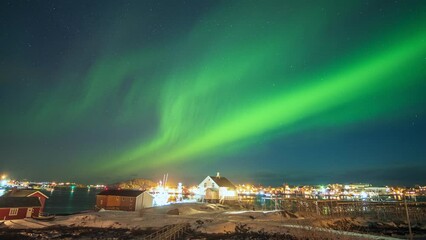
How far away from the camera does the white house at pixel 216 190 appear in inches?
3167

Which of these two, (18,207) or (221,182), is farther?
(221,182)

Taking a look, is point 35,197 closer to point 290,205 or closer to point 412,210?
point 290,205

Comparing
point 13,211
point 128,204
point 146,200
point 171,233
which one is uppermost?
point 146,200

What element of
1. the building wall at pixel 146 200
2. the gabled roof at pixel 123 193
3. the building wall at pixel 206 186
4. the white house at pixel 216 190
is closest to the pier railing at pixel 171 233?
the gabled roof at pixel 123 193

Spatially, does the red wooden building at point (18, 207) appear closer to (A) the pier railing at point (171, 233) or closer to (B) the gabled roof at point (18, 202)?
(B) the gabled roof at point (18, 202)

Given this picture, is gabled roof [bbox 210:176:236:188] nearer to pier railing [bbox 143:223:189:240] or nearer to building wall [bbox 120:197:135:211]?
building wall [bbox 120:197:135:211]

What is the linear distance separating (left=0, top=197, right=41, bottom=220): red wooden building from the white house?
135ft

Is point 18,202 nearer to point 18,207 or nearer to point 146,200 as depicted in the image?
point 18,207

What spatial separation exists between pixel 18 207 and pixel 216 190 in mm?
47114

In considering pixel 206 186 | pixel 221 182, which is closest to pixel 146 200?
pixel 206 186

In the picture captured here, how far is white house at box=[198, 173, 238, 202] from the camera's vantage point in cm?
8044

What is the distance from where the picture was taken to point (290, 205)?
293 ft

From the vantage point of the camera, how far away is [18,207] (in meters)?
55.8

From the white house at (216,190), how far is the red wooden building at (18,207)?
41284 millimetres
